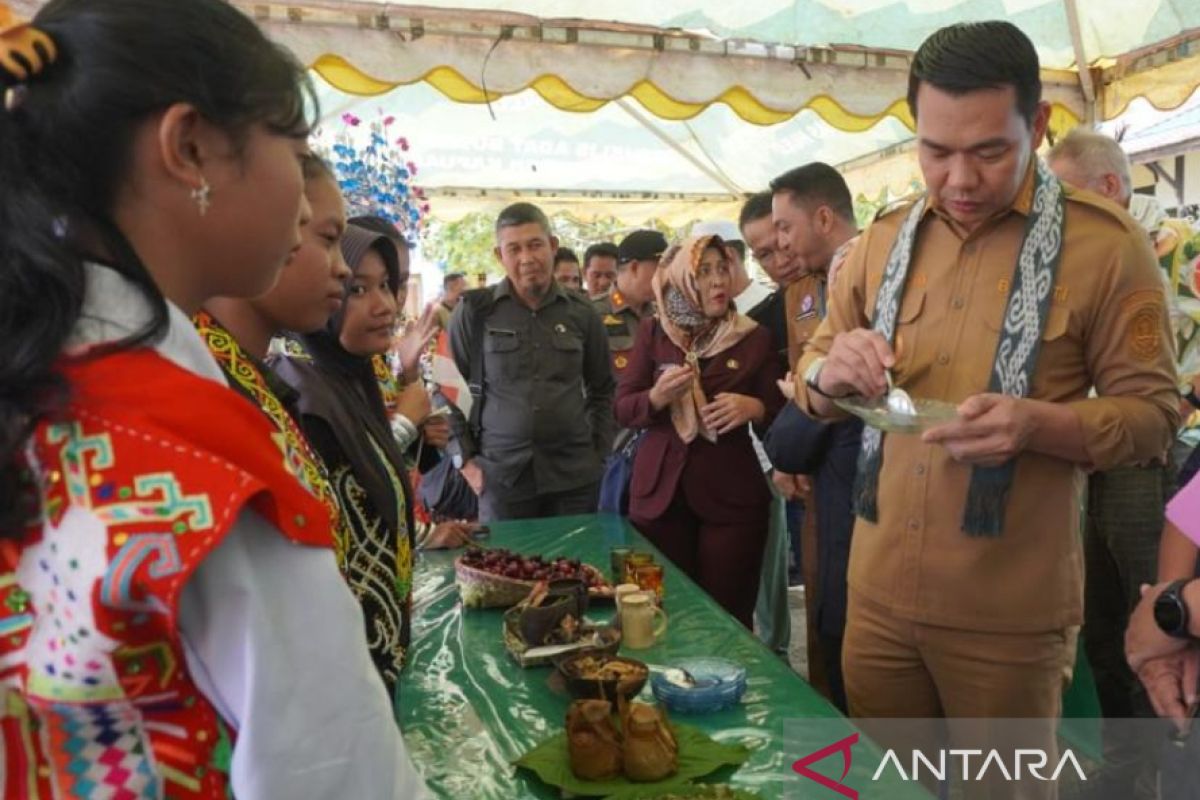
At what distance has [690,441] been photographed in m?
2.94

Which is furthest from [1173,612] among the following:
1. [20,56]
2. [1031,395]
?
[20,56]

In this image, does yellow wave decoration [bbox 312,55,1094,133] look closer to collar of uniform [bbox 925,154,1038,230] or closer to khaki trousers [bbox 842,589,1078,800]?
collar of uniform [bbox 925,154,1038,230]

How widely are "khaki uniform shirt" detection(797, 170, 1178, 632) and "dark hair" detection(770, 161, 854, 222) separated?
116 centimetres

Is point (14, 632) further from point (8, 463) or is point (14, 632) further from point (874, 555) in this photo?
point (874, 555)

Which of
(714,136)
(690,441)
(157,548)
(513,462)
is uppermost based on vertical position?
(714,136)

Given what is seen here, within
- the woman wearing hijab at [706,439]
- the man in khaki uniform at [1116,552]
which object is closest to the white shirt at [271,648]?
the woman wearing hijab at [706,439]

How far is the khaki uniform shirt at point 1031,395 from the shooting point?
1.57 metres

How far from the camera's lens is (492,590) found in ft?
7.04

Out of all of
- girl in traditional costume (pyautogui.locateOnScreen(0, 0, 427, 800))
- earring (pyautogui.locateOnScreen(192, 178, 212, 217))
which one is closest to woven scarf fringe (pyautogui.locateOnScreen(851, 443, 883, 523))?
girl in traditional costume (pyautogui.locateOnScreen(0, 0, 427, 800))

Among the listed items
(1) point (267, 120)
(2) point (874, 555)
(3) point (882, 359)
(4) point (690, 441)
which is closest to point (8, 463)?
(1) point (267, 120)

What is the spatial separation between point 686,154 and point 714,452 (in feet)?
12.9

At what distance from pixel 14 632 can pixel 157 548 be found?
0.48ft

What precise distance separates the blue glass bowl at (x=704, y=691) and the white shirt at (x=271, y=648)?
980 millimetres

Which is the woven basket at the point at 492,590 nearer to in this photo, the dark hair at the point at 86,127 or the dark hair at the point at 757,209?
the dark hair at the point at 86,127
